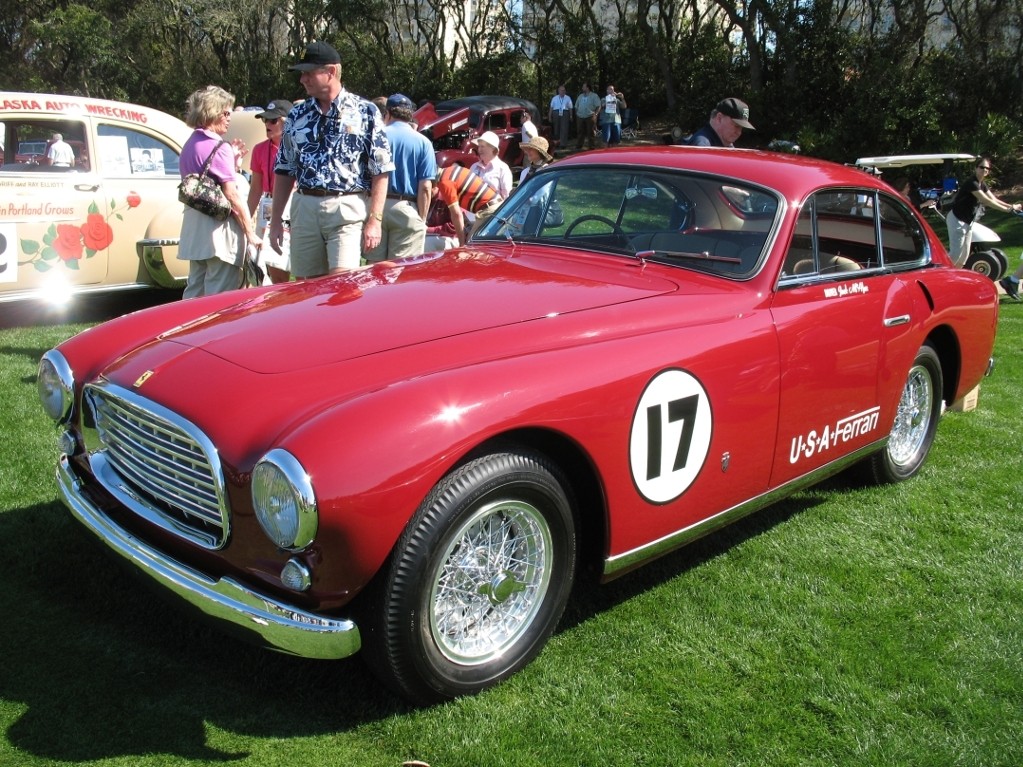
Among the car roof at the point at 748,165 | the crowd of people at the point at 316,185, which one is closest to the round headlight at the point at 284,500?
the car roof at the point at 748,165

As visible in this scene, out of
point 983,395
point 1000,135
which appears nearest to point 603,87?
point 1000,135

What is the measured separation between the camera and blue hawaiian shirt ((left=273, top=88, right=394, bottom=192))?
5.14m

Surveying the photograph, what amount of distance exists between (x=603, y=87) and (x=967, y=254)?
21718 millimetres

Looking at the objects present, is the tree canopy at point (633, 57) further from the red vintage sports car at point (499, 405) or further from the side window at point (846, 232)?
the red vintage sports car at point (499, 405)

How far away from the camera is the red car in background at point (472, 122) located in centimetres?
2025

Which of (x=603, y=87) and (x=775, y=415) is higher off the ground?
(x=603, y=87)

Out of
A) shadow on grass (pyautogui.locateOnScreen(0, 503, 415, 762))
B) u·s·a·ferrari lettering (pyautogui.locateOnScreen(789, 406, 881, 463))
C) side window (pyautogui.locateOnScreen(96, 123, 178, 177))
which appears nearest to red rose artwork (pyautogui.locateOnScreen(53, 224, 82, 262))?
side window (pyautogui.locateOnScreen(96, 123, 178, 177))

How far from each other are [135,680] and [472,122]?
1915 cm

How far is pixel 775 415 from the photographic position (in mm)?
3447

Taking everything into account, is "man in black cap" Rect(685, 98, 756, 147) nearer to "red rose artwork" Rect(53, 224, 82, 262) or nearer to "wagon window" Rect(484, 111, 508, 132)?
"red rose artwork" Rect(53, 224, 82, 262)

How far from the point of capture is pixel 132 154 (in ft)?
25.4

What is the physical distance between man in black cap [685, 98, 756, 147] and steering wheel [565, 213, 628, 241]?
214 centimetres

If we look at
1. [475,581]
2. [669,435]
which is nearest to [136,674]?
[475,581]

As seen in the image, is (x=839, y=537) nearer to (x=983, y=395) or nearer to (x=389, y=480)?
(x=389, y=480)
